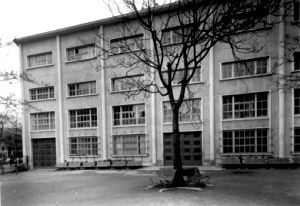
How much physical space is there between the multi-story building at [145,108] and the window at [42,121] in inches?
3.6

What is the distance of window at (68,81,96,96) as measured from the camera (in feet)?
69.3

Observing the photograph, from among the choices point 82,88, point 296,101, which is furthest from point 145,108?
point 296,101

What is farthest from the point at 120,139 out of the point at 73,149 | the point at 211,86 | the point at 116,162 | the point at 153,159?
the point at 211,86

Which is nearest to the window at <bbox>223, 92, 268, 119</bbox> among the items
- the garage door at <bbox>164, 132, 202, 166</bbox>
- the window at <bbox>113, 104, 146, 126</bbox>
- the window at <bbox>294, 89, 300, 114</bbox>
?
the window at <bbox>294, 89, 300, 114</bbox>

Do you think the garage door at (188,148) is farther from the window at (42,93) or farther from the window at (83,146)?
the window at (42,93)

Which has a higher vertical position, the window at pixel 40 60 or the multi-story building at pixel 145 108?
the window at pixel 40 60

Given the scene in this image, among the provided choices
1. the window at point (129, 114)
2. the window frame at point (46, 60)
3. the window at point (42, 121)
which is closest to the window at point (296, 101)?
the window at point (129, 114)

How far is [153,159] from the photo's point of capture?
18.5 meters

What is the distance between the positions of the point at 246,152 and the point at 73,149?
13861mm

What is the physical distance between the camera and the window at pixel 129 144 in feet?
63.1

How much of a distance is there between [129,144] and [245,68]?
10.1 metres

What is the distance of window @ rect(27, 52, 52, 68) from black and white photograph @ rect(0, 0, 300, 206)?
9cm

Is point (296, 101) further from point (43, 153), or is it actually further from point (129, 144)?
point (43, 153)

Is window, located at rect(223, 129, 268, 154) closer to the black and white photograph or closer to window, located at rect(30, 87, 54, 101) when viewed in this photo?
the black and white photograph
